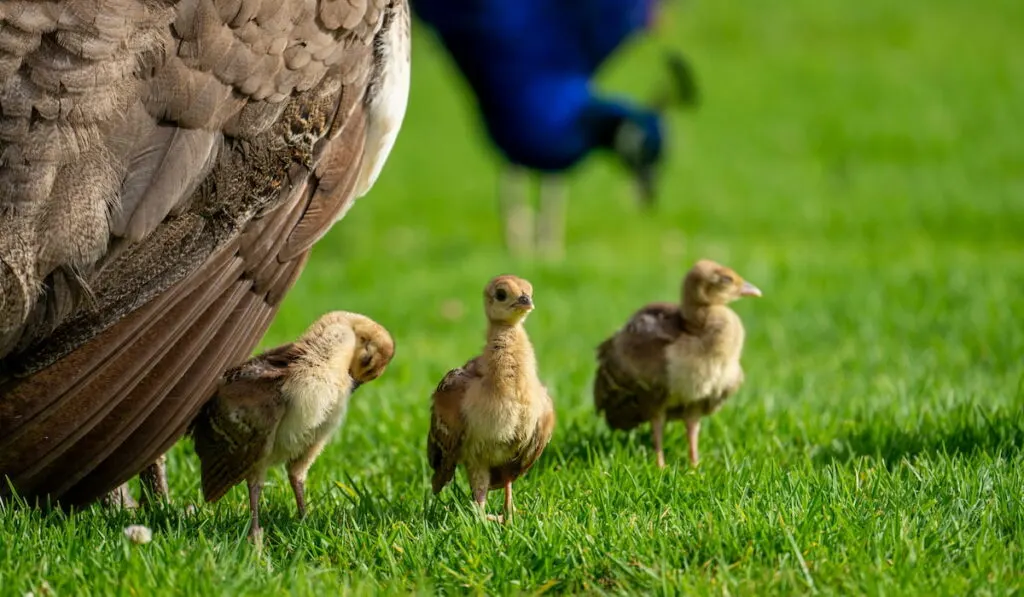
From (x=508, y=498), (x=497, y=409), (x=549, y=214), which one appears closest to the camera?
(x=497, y=409)

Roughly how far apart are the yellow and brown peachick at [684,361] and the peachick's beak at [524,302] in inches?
33.3

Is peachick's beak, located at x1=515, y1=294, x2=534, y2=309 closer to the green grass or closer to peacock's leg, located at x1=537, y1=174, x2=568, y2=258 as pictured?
the green grass

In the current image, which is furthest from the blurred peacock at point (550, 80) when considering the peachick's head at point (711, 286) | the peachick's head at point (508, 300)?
the peachick's head at point (508, 300)

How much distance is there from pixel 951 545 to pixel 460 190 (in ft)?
36.5

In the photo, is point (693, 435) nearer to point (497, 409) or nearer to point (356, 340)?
point (497, 409)

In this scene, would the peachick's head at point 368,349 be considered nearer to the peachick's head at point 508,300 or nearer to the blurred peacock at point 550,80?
the peachick's head at point 508,300

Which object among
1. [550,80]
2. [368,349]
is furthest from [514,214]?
[368,349]

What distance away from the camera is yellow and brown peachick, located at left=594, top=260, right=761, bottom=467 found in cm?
425

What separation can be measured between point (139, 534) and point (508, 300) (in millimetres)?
1134

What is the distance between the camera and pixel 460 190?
1407 centimetres

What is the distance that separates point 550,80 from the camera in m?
10.4

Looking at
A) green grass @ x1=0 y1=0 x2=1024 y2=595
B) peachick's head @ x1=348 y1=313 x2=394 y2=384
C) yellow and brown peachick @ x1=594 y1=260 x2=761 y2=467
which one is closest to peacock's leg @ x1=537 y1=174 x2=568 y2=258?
green grass @ x1=0 y1=0 x2=1024 y2=595

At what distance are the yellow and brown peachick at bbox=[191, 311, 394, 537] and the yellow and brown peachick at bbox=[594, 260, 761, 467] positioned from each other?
3.34ft

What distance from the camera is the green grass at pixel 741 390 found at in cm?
317
